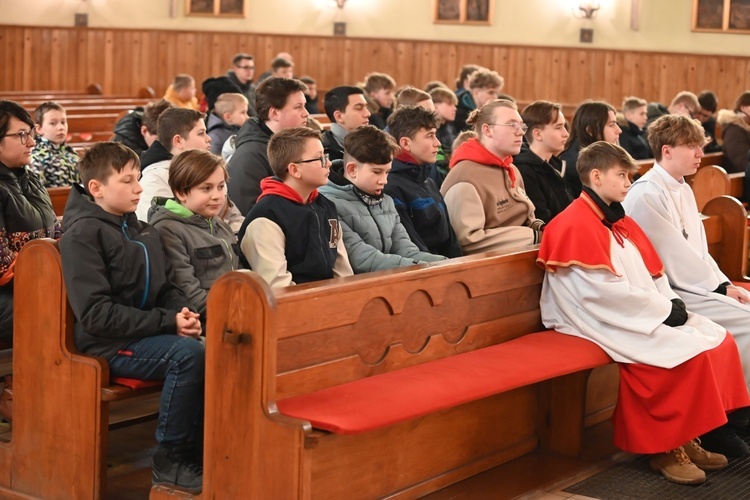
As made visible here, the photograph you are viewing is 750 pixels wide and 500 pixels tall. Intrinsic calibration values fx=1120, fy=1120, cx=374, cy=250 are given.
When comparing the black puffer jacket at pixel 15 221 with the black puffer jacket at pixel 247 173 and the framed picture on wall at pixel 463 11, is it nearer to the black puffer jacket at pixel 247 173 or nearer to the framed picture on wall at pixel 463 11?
the black puffer jacket at pixel 247 173

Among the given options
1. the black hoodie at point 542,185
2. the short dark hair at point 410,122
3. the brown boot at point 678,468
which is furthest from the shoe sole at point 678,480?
the short dark hair at point 410,122

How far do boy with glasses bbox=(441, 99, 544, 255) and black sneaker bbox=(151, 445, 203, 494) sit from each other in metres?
2.00

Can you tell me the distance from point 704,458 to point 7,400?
2.76 m

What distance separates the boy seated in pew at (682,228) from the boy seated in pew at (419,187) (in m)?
0.93

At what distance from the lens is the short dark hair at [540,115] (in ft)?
19.1

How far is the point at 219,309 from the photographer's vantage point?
3443 millimetres

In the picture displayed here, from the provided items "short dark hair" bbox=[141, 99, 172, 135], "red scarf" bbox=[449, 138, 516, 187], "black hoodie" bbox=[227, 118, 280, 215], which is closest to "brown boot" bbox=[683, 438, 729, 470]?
"red scarf" bbox=[449, 138, 516, 187]

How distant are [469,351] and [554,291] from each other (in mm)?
548

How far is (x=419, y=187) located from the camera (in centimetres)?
510

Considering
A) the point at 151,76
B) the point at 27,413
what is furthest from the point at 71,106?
the point at 27,413

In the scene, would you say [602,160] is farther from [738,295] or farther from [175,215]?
[175,215]

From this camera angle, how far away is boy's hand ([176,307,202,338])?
3.76 m

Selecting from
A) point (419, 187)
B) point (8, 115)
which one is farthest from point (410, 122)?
point (8, 115)

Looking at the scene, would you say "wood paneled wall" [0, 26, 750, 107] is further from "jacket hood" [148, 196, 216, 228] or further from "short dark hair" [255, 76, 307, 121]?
"jacket hood" [148, 196, 216, 228]
